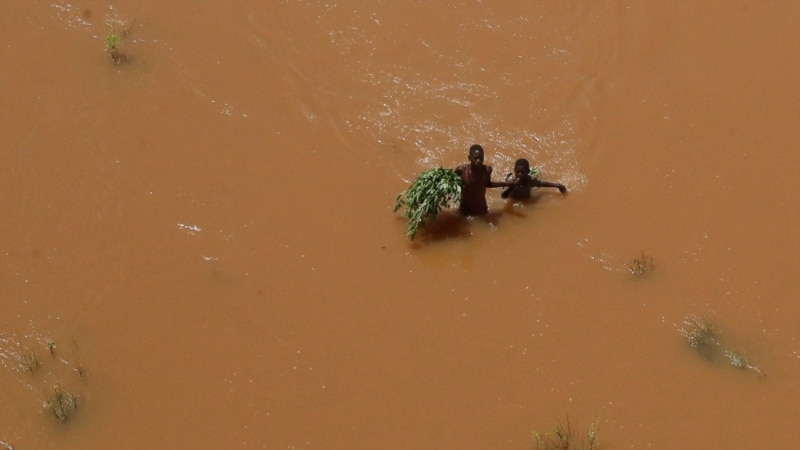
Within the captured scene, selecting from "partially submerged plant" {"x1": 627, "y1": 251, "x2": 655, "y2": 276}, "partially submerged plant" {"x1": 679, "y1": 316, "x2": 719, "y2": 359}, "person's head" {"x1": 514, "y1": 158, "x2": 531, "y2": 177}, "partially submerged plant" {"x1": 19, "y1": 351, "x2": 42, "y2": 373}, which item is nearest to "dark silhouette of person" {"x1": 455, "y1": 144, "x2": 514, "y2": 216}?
"person's head" {"x1": 514, "y1": 158, "x2": 531, "y2": 177}

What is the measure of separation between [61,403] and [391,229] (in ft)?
8.94

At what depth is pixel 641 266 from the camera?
7359 millimetres

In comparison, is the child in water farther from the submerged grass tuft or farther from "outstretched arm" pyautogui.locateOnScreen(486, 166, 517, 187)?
the submerged grass tuft

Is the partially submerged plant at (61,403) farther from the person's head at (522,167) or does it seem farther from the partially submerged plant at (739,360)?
the partially submerged plant at (739,360)

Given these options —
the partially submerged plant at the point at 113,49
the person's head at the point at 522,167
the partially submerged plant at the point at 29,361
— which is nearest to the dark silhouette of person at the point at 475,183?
the person's head at the point at 522,167

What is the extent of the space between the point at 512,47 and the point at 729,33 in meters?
2.07

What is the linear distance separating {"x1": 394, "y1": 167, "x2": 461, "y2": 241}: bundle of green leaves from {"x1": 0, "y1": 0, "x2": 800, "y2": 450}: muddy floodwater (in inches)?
10.8

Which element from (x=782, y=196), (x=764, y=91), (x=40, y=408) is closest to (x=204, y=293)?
(x=40, y=408)

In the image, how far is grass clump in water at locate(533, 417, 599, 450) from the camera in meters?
6.40

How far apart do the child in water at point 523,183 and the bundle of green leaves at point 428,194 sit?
1.66 ft

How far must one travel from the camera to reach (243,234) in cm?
760

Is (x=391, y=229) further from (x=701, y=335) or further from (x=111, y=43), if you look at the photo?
(x=111, y=43)

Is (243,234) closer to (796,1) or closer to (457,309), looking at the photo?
(457,309)

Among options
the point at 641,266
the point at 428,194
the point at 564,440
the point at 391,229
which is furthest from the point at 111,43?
the point at 564,440
